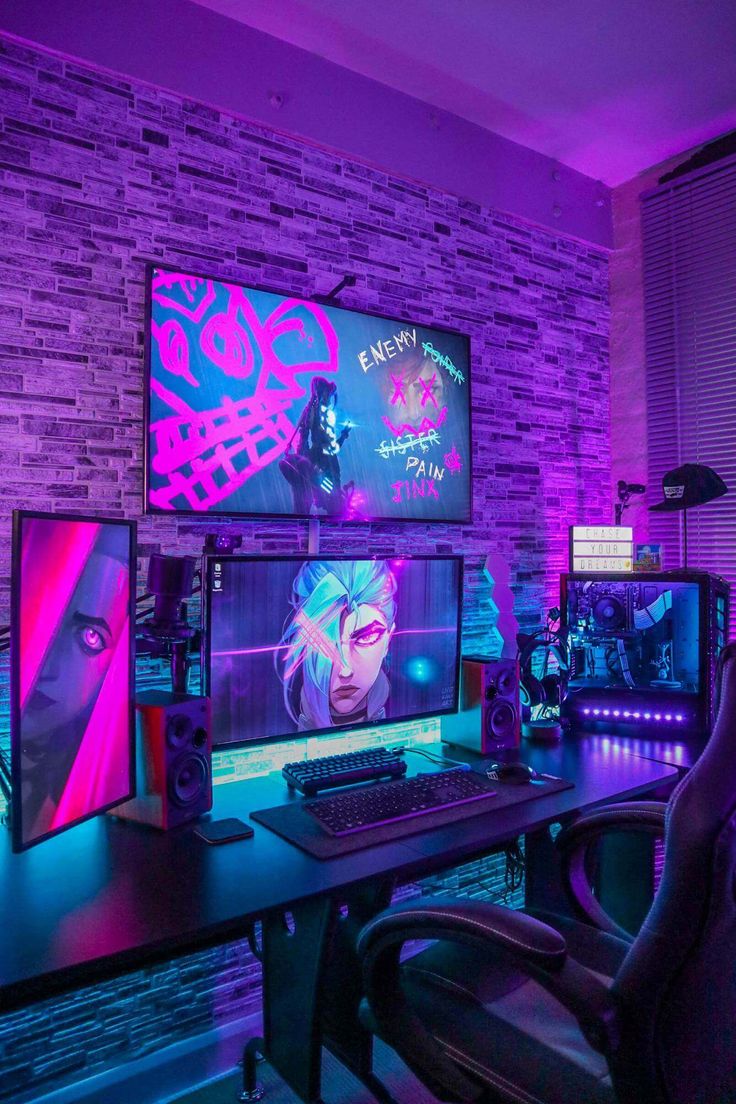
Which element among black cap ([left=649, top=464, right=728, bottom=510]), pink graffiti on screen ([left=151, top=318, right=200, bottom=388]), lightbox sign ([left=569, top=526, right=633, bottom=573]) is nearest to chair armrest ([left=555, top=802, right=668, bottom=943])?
lightbox sign ([left=569, top=526, right=633, bottom=573])

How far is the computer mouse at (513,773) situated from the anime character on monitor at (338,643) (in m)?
0.36

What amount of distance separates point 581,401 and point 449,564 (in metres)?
1.33

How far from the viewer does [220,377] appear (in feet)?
6.55

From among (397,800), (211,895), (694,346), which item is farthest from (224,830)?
(694,346)

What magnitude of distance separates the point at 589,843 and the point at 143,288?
181 cm

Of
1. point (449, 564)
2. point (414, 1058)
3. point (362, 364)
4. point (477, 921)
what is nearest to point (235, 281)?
point (362, 364)

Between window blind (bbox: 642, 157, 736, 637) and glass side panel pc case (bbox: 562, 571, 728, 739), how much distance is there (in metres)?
0.47

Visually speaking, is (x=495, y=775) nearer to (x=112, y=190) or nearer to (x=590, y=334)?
(x=112, y=190)

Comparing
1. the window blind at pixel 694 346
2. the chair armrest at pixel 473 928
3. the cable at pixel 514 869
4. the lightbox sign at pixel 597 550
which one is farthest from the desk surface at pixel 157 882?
the window blind at pixel 694 346

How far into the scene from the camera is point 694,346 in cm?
298

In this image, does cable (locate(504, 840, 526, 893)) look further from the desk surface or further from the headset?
the desk surface

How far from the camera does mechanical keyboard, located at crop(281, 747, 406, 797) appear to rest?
69.1 inches

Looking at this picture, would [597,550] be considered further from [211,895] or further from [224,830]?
[211,895]

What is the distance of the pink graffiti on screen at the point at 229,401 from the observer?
6.28 ft
